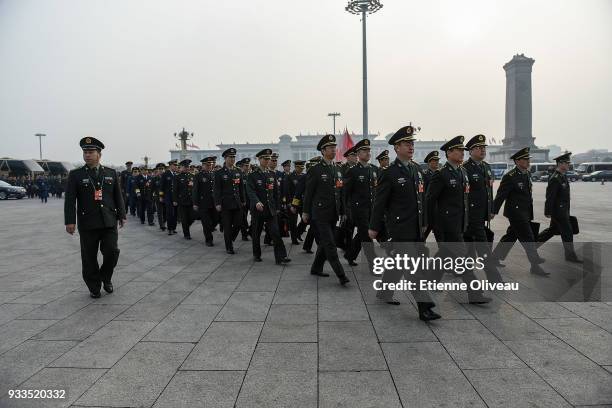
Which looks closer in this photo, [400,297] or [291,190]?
[400,297]

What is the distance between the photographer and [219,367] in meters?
3.47

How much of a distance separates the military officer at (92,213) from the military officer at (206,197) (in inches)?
161

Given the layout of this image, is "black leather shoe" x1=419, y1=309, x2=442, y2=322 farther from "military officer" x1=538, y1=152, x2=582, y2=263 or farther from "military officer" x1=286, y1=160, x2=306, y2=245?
"military officer" x1=286, y1=160, x2=306, y2=245

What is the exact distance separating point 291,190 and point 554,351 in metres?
8.03

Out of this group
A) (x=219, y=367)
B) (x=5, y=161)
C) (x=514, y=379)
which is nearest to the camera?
(x=514, y=379)

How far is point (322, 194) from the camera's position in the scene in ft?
20.0

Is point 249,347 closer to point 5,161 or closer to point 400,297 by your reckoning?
point 400,297

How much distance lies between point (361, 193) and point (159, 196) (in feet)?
26.0

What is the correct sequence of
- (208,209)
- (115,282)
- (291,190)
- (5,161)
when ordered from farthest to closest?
(5,161) → (291,190) → (208,209) → (115,282)

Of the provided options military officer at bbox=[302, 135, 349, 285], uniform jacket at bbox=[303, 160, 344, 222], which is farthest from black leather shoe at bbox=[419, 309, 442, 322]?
uniform jacket at bbox=[303, 160, 344, 222]

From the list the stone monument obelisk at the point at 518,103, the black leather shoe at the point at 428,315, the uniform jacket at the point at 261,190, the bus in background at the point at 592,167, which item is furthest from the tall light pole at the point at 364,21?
the stone monument obelisk at the point at 518,103

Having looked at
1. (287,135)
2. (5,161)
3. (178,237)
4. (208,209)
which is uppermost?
(287,135)

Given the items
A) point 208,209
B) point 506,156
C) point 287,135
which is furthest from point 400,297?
point 287,135

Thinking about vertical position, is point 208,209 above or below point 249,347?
above
